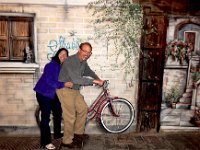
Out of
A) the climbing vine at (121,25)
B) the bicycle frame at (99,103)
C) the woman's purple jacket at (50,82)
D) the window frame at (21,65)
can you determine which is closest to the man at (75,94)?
the woman's purple jacket at (50,82)

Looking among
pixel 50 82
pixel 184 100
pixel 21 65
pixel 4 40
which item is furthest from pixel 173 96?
pixel 4 40

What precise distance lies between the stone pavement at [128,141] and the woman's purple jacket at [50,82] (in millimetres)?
1379

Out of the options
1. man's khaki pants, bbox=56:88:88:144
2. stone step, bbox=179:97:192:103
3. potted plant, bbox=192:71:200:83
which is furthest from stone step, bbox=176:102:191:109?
man's khaki pants, bbox=56:88:88:144

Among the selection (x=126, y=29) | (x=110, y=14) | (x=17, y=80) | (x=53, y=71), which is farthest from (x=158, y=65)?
(x=17, y=80)

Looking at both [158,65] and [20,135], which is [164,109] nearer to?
[158,65]

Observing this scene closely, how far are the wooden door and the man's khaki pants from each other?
67.6 inches

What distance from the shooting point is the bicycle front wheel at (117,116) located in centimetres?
711

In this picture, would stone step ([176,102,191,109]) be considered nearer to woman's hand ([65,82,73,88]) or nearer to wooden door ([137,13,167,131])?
wooden door ([137,13,167,131])

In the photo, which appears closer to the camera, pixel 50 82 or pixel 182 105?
pixel 50 82

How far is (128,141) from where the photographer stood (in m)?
6.77

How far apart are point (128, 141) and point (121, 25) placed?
2.96m

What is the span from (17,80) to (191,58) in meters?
4.62

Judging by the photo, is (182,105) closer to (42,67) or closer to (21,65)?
(42,67)

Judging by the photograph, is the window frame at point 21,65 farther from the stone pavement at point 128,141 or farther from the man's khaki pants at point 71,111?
the stone pavement at point 128,141
